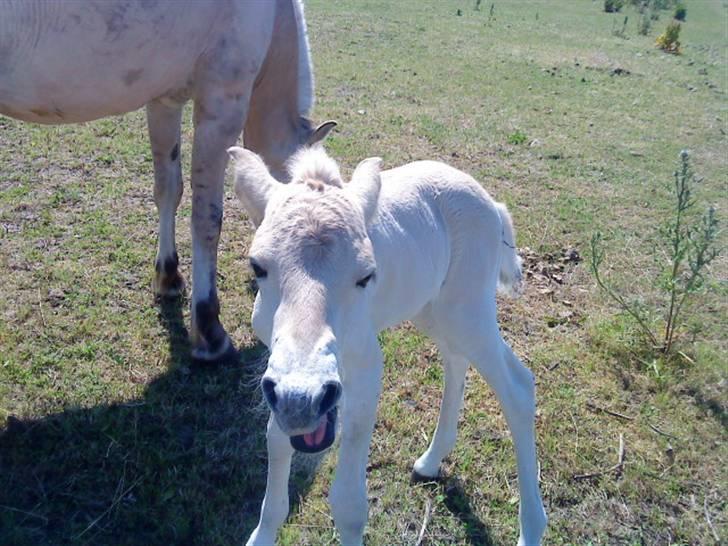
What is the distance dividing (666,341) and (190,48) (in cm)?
321

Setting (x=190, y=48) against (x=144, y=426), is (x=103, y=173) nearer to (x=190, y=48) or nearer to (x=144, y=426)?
(x=190, y=48)

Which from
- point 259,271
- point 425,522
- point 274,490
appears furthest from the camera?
point 425,522

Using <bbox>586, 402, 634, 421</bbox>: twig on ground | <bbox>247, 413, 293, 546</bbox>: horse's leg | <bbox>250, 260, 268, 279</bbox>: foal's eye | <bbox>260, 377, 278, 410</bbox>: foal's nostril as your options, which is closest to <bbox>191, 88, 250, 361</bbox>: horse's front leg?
<bbox>247, 413, 293, 546</bbox>: horse's leg

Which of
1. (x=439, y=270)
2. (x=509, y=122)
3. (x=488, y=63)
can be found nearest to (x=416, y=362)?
(x=439, y=270)

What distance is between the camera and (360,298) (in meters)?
1.83

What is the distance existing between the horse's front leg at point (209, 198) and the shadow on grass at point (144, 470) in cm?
27

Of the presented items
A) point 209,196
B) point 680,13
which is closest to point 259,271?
point 209,196

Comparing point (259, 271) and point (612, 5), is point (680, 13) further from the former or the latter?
point (259, 271)

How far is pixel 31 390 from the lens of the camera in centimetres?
321

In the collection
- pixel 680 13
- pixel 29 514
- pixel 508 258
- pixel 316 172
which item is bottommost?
pixel 29 514

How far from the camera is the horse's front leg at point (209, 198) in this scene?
3.57m

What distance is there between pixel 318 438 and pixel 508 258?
1.60 metres

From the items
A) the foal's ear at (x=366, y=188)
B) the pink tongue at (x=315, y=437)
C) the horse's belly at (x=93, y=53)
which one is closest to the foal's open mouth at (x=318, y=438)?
the pink tongue at (x=315, y=437)

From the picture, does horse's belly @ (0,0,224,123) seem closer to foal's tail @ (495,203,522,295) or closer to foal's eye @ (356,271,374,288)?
foal's tail @ (495,203,522,295)
